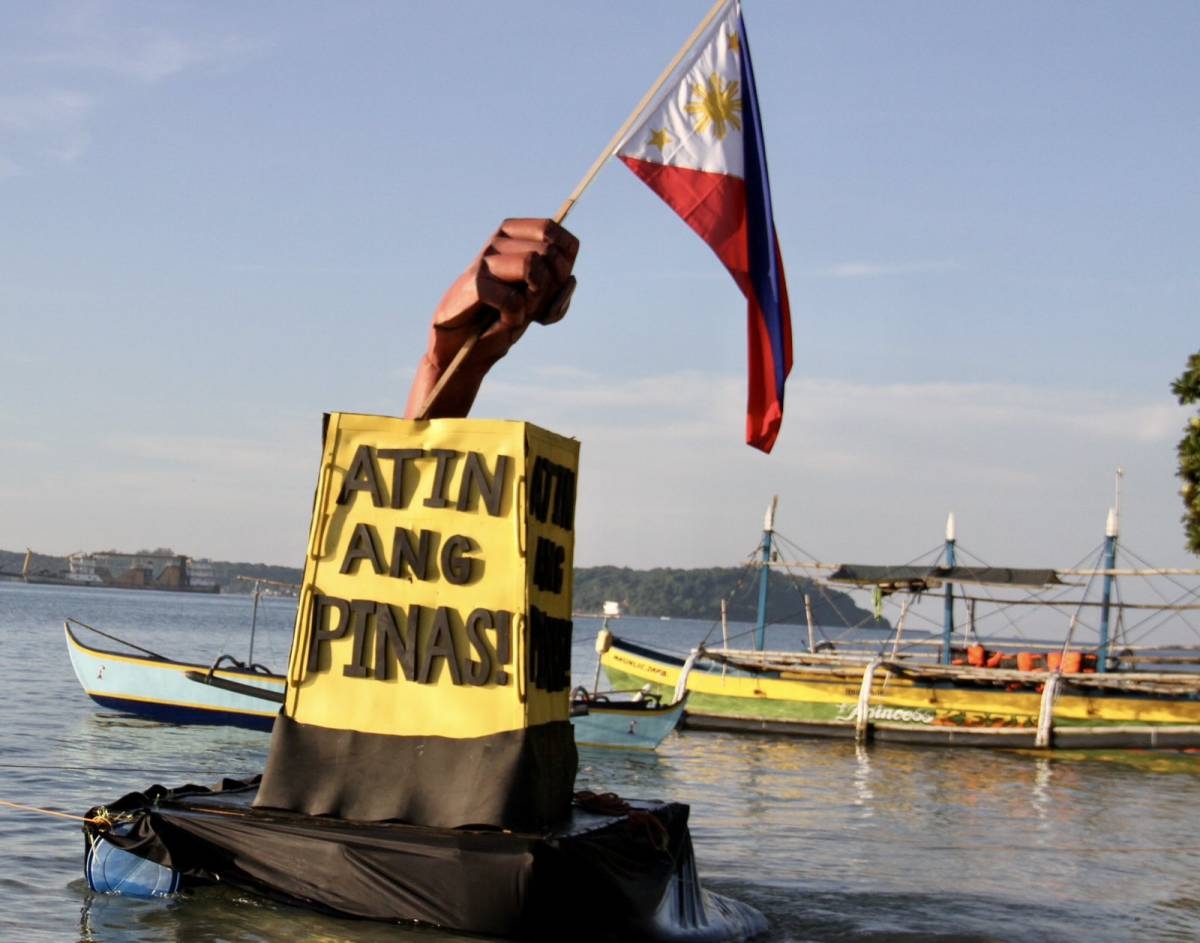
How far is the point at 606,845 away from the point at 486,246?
4.71 meters

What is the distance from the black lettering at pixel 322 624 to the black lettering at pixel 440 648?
0.75m

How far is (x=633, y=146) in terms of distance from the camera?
11758 mm

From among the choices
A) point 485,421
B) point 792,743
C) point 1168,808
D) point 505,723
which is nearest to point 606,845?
point 505,723

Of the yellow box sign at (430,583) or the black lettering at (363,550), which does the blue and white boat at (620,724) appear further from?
the black lettering at (363,550)

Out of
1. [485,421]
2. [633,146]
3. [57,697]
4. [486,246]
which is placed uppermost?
[633,146]

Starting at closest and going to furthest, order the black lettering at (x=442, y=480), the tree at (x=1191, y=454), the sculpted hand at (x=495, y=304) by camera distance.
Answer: the sculpted hand at (x=495, y=304) < the black lettering at (x=442, y=480) < the tree at (x=1191, y=454)

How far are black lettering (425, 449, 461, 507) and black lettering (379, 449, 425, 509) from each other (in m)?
0.19

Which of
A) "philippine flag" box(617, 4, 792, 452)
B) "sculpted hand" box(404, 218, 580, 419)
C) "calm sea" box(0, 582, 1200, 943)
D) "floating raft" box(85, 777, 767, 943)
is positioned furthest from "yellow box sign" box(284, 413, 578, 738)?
"philippine flag" box(617, 4, 792, 452)

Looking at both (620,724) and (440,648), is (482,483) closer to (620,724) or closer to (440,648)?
(440,648)

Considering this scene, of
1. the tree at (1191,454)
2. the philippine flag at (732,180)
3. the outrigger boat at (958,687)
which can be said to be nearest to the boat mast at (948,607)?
the outrigger boat at (958,687)

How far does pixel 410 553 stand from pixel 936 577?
30.7m

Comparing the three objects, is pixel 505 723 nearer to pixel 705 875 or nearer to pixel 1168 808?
pixel 705 875

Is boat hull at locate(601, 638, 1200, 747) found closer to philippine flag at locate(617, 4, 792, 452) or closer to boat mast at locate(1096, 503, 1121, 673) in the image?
boat mast at locate(1096, 503, 1121, 673)

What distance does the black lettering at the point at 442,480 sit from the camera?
11.2 meters
